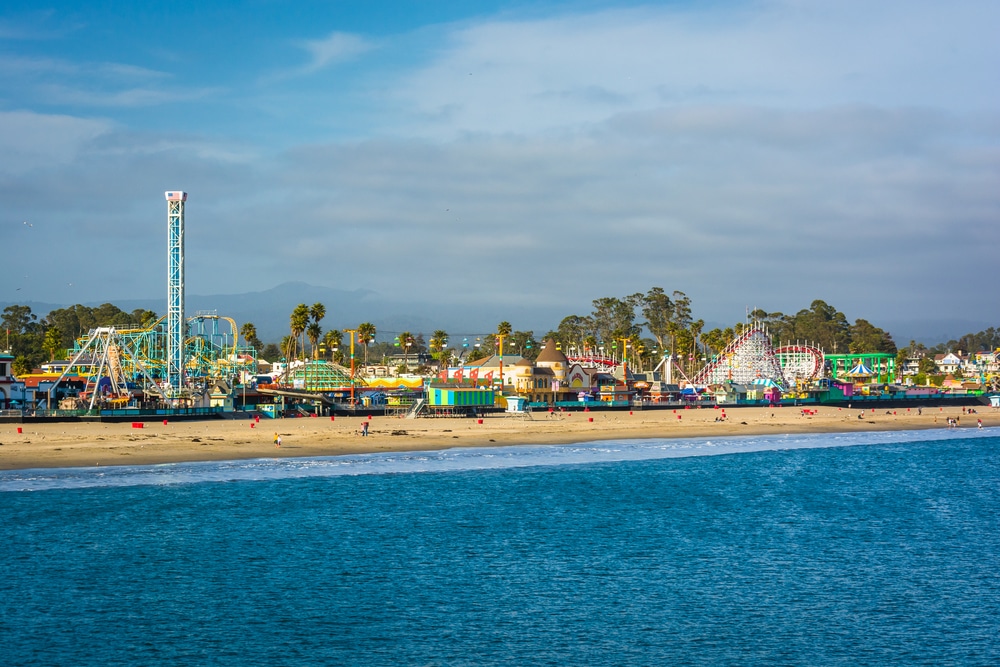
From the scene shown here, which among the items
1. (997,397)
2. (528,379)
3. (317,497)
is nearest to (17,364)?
(528,379)

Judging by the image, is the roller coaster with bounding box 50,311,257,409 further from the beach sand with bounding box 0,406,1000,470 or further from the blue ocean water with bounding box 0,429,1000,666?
the blue ocean water with bounding box 0,429,1000,666

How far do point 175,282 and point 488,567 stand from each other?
66695 millimetres

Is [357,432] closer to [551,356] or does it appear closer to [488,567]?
[488,567]

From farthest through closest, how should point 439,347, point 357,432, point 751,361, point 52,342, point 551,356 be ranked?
point 439,347 < point 751,361 < point 52,342 < point 551,356 < point 357,432

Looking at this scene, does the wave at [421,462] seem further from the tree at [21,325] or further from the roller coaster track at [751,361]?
the tree at [21,325]

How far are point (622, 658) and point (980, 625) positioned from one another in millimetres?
11413

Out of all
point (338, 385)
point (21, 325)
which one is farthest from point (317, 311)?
point (21, 325)

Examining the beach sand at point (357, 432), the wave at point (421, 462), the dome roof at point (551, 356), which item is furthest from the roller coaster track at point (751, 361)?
the wave at point (421, 462)

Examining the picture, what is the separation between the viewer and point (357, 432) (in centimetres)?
7781

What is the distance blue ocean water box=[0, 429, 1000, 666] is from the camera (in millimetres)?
27953

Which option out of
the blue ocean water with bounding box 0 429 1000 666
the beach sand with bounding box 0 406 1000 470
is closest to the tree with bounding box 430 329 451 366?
the beach sand with bounding box 0 406 1000 470

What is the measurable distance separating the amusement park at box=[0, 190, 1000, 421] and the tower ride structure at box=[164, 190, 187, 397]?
0.09 meters

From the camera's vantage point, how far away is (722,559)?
38.8 meters

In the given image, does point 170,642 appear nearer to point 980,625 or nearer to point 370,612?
point 370,612
